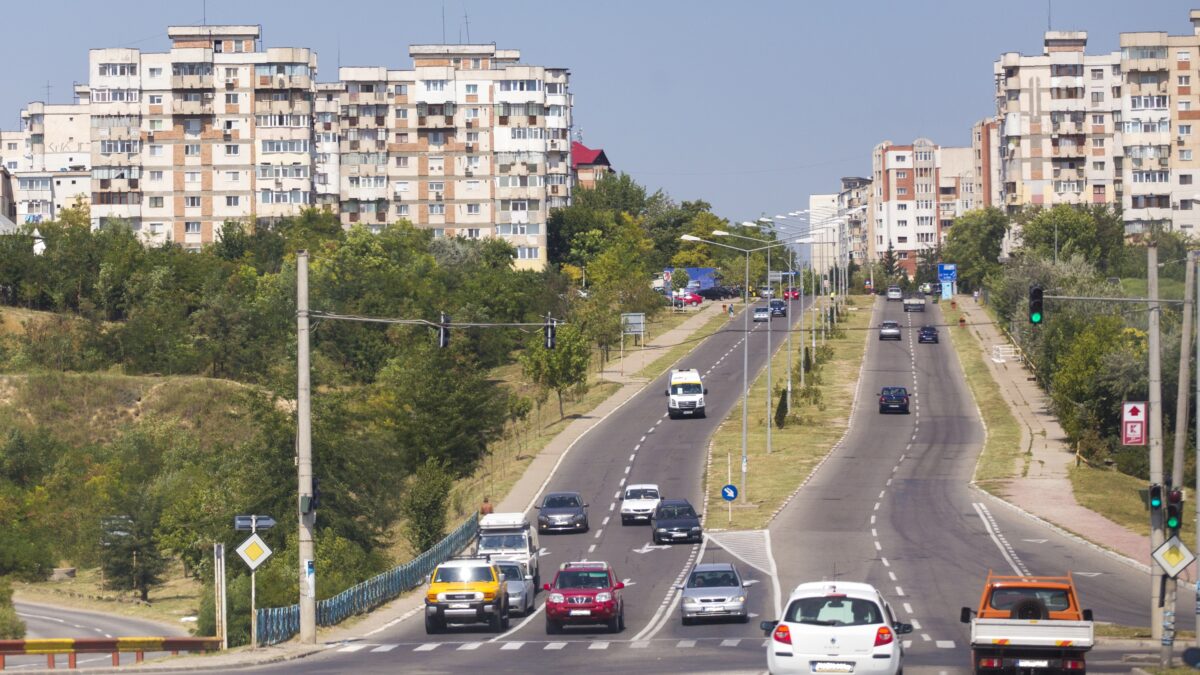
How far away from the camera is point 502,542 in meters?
48.4

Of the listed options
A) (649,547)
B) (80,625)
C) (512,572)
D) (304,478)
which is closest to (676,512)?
(649,547)

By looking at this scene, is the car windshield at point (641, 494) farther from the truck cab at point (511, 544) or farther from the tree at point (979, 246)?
the tree at point (979, 246)

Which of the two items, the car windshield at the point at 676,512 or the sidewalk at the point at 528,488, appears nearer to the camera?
the sidewalk at the point at 528,488

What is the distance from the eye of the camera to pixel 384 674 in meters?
30.1

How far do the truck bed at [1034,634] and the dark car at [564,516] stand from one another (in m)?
37.1

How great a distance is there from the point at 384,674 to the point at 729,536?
31.1m

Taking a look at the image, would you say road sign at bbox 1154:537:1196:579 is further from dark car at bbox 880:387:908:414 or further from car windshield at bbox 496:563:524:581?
dark car at bbox 880:387:908:414

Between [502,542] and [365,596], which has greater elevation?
[502,542]

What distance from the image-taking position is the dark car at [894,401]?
95.4 meters

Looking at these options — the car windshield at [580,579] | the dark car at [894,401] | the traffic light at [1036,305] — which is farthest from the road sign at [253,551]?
the dark car at [894,401]

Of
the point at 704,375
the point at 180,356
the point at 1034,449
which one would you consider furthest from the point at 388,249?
the point at 1034,449

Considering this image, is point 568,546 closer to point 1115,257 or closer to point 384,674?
point 384,674

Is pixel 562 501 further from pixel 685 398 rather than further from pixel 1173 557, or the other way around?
pixel 1173 557

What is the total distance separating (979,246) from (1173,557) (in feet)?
509
